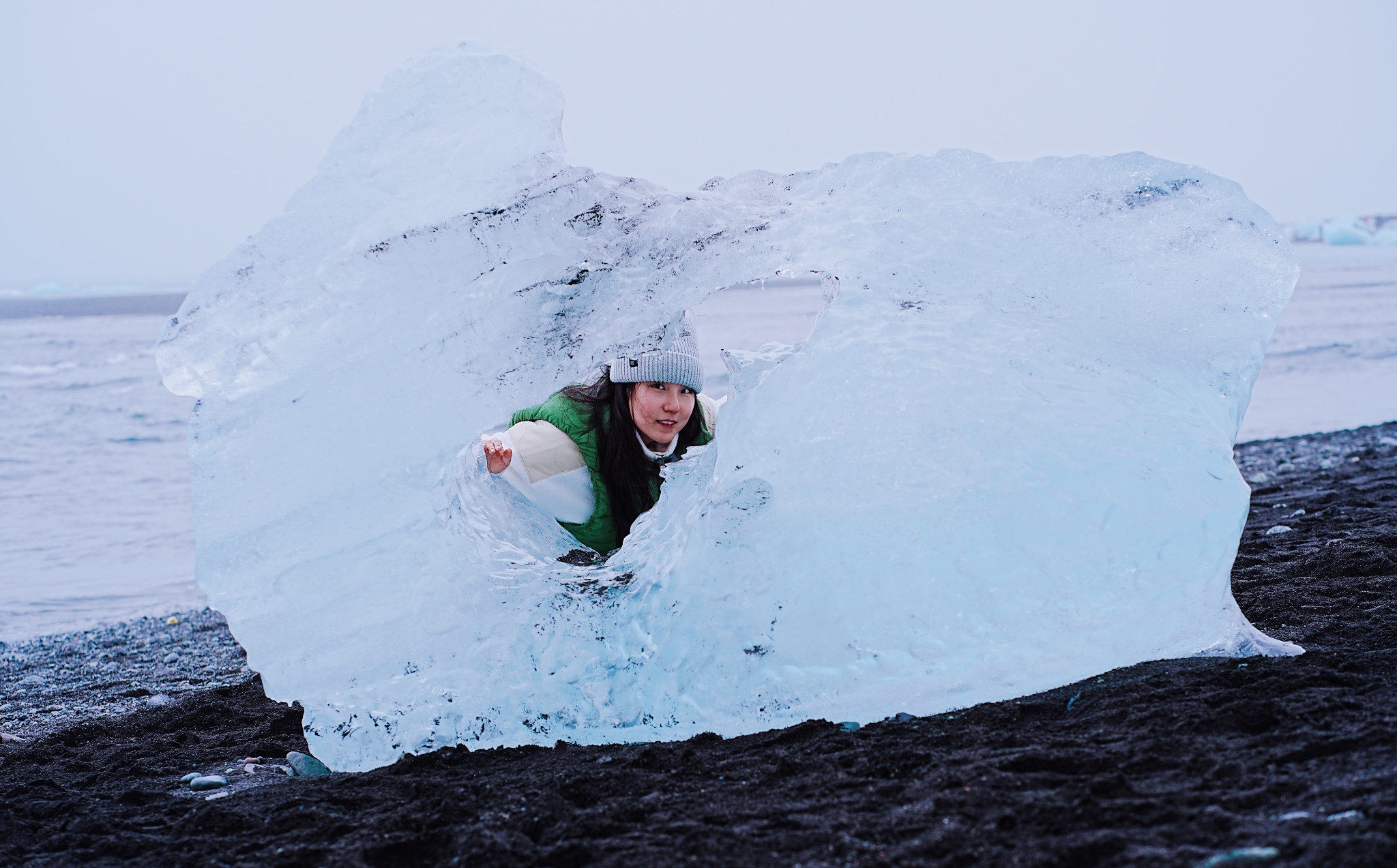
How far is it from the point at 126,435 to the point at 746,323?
1637cm

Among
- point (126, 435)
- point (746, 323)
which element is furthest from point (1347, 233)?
point (126, 435)

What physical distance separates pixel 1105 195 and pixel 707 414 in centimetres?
201

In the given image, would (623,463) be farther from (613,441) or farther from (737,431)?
(737,431)

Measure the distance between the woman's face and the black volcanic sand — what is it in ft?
4.79

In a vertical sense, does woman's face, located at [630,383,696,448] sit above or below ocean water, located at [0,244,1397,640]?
above

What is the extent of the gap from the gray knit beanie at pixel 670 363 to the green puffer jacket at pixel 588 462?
228 millimetres

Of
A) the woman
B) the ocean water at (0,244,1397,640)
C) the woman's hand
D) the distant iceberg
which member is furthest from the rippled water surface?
the distant iceberg

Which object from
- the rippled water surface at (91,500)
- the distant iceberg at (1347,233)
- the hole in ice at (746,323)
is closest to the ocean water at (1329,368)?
the hole in ice at (746,323)

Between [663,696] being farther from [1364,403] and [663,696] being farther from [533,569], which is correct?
[1364,403]

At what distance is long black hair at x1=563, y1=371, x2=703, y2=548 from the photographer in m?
4.12

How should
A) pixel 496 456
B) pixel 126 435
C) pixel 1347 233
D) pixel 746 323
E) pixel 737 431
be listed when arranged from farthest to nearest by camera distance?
pixel 1347 233, pixel 746 323, pixel 126 435, pixel 496 456, pixel 737 431

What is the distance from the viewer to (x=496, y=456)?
3.70 metres

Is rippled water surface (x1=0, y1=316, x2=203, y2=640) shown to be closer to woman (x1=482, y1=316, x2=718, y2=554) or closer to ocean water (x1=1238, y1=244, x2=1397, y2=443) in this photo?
woman (x1=482, y1=316, x2=718, y2=554)

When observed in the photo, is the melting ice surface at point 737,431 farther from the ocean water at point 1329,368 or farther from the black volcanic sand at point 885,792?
the ocean water at point 1329,368
